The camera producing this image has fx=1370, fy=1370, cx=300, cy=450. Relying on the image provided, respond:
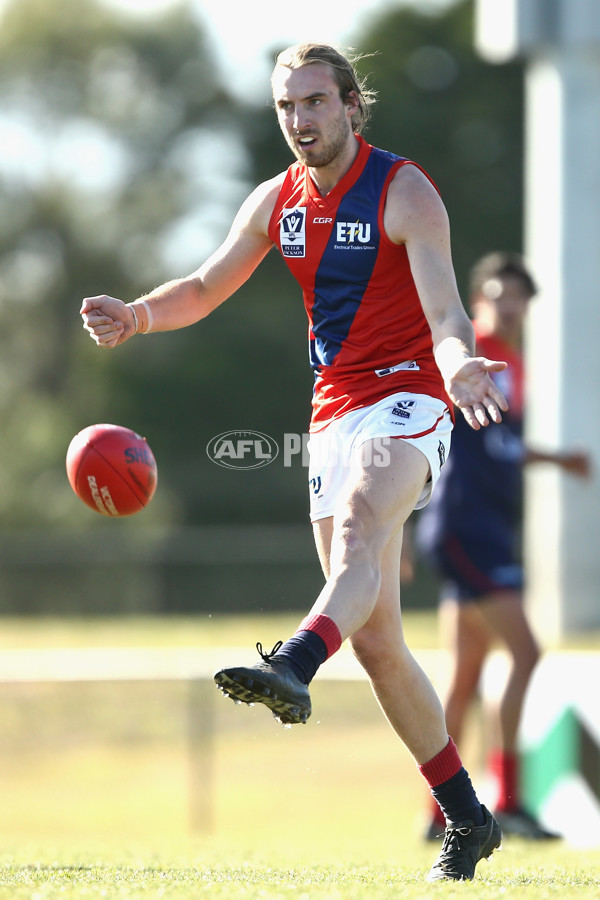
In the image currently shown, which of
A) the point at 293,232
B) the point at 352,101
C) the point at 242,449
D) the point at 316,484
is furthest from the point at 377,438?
the point at 242,449

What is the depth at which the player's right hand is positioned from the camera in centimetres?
464

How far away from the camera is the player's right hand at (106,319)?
183 inches

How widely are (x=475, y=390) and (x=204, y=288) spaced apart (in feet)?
4.57

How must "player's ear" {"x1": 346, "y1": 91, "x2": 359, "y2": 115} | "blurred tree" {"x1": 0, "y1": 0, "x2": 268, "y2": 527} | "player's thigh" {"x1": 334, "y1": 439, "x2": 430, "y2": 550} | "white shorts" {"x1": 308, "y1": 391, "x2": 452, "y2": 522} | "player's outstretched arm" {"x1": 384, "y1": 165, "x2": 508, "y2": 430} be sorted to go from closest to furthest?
"player's outstretched arm" {"x1": 384, "y1": 165, "x2": 508, "y2": 430} → "player's thigh" {"x1": 334, "y1": 439, "x2": 430, "y2": 550} → "white shorts" {"x1": 308, "y1": 391, "x2": 452, "y2": 522} → "player's ear" {"x1": 346, "y1": 91, "x2": 359, "y2": 115} → "blurred tree" {"x1": 0, "y1": 0, "x2": 268, "y2": 527}

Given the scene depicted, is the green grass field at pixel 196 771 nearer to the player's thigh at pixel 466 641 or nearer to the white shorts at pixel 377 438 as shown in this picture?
the player's thigh at pixel 466 641

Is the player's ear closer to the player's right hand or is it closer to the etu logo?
the etu logo

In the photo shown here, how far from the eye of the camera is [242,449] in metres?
5.70

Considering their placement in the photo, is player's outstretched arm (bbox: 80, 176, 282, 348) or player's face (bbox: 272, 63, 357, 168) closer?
player's face (bbox: 272, 63, 357, 168)

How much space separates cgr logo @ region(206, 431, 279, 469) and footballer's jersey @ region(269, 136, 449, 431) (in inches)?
38.8

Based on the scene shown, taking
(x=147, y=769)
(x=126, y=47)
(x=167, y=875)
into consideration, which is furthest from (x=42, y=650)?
(x=126, y=47)

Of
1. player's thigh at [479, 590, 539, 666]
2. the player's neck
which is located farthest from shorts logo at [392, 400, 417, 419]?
player's thigh at [479, 590, 539, 666]

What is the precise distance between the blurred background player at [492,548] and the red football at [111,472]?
251cm

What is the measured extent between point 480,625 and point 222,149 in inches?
1556

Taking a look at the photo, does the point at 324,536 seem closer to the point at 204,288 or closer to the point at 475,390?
the point at 475,390
